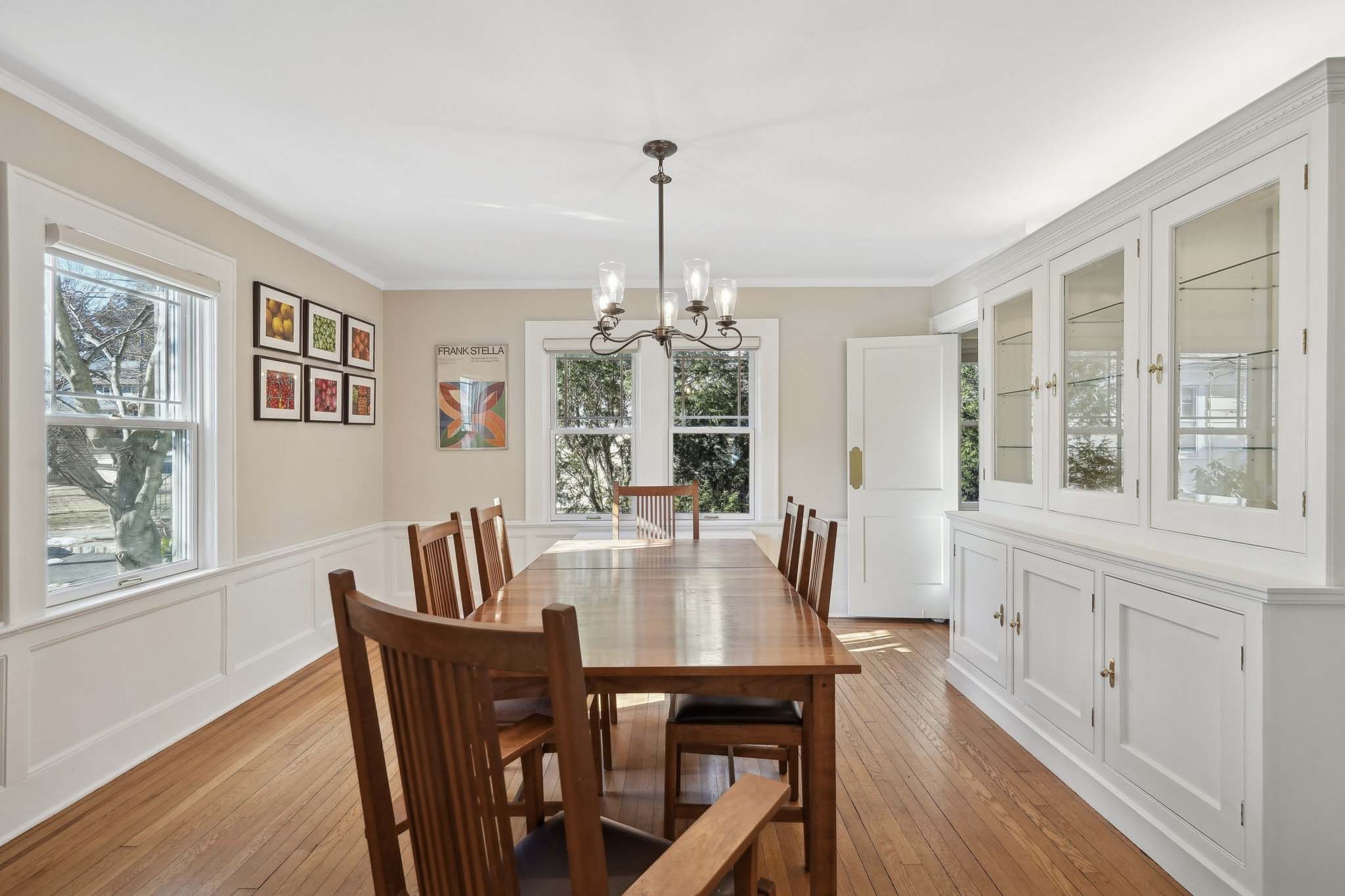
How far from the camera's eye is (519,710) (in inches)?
80.7

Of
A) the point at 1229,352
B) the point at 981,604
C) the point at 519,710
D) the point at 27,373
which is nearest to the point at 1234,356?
the point at 1229,352

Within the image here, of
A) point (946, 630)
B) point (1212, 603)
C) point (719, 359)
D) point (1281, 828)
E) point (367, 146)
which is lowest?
point (946, 630)

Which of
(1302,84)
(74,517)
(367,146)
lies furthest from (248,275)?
(1302,84)

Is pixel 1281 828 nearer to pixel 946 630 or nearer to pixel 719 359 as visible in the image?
pixel 946 630

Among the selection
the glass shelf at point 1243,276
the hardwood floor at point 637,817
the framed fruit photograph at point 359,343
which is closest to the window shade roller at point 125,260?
the framed fruit photograph at point 359,343

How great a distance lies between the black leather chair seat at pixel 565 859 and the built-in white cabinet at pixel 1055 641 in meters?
1.84

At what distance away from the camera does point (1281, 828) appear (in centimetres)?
173

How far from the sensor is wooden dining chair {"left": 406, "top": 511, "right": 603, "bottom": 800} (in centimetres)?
200

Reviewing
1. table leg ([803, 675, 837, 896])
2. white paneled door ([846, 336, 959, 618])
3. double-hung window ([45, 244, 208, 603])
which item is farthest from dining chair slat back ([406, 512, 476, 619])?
white paneled door ([846, 336, 959, 618])

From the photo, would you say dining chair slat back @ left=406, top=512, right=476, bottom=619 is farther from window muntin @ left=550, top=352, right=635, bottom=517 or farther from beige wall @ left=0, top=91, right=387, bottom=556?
window muntin @ left=550, top=352, right=635, bottom=517

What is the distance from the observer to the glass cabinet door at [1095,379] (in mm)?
2402

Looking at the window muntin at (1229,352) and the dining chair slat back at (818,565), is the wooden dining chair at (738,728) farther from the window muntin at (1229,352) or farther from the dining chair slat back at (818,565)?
the window muntin at (1229,352)

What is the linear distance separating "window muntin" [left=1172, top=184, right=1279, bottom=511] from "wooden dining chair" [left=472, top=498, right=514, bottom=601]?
2.31 metres

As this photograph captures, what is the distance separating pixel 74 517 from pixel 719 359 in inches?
151
